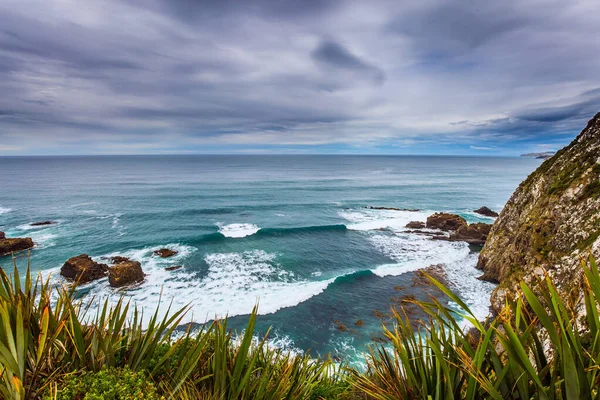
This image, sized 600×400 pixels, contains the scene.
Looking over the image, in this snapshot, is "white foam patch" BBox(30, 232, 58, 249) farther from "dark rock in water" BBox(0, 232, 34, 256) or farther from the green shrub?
the green shrub

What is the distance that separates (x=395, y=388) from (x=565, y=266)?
12640 mm

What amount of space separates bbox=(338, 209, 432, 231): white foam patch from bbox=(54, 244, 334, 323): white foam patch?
51.4ft

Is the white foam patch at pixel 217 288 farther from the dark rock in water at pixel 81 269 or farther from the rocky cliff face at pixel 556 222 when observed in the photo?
the rocky cliff face at pixel 556 222

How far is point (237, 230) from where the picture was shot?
33844 mm

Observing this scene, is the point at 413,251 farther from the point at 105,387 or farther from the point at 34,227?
the point at 34,227

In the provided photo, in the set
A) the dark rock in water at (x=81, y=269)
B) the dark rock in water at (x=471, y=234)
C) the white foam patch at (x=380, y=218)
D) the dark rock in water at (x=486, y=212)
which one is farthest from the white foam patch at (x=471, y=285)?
the dark rock in water at (x=81, y=269)

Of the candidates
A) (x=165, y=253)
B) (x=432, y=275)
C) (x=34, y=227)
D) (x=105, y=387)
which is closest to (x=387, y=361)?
(x=105, y=387)

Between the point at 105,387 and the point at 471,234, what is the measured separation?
113 ft

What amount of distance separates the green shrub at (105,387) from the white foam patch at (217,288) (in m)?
12.5

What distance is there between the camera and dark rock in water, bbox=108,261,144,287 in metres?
20.3

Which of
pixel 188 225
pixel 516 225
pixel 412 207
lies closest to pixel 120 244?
pixel 188 225

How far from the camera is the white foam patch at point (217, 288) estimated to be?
18422mm

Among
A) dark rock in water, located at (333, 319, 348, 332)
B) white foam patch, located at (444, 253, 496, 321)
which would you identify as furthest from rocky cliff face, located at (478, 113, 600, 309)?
dark rock in water, located at (333, 319, 348, 332)

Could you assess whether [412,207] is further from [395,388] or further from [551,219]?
[395,388]
